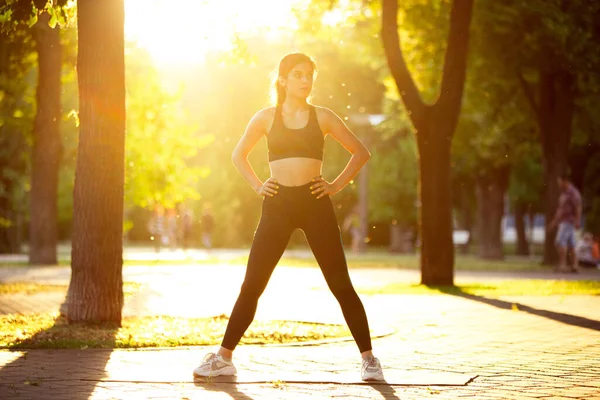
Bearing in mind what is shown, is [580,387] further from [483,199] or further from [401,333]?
[483,199]

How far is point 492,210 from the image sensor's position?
4034 cm

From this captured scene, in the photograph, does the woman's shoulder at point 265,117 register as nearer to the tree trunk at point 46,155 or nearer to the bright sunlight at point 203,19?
the bright sunlight at point 203,19

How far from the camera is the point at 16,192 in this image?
4547 cm

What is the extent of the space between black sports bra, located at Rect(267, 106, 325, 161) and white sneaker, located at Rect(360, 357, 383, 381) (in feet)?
4.49

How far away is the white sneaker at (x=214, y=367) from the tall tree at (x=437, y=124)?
11437mm

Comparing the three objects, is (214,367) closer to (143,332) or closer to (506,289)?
(143,332)

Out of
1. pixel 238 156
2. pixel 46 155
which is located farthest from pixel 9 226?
pixel 238 156

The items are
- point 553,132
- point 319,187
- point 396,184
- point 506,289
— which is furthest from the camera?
point 396,184

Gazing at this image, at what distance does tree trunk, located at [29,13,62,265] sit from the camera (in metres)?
22.0

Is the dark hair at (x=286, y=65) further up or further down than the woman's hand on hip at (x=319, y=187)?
further up

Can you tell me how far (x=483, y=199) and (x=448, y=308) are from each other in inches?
1084

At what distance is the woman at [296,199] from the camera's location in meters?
7.43

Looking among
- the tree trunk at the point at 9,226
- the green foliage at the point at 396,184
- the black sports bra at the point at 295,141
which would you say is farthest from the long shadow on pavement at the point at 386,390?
the green foliage at the point at 396,184

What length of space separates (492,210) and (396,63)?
73.5 feet
